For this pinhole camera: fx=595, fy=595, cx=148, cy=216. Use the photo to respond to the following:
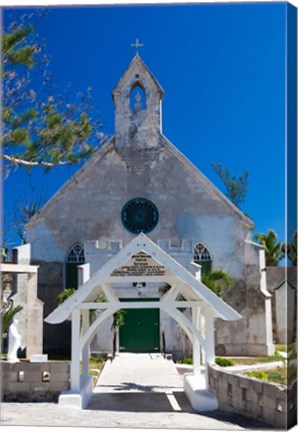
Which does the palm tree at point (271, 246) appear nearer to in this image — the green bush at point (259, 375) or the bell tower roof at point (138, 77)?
the bell tower roof at point (138, 77)

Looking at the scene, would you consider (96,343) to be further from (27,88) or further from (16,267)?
(27,88)

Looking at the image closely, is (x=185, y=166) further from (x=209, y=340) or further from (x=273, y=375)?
(x=273, y=375)

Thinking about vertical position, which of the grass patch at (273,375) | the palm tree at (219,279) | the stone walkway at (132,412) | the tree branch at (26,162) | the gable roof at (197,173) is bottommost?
the stone walkway at (132,412)

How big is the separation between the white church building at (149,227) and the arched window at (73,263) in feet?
0.11

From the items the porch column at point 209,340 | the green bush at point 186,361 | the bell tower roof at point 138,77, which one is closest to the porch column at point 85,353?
the porch column at point 209,340

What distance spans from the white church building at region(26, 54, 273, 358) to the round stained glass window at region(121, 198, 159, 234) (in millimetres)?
35

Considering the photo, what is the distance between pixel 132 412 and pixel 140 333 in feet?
28.7

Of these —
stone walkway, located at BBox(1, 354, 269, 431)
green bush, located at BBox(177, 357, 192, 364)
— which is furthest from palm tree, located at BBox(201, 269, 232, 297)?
stone walkway, located at BBox(1, 354, 269, 431)

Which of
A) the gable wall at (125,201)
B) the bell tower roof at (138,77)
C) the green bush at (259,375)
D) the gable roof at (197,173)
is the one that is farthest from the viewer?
the gable roof at (197,173)

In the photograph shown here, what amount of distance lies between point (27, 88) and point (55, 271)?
9680mm

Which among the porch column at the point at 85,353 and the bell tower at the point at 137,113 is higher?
the bell tower at the point at 137,113

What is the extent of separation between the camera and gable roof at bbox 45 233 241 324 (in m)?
11.4

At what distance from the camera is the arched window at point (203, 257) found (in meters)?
21.0

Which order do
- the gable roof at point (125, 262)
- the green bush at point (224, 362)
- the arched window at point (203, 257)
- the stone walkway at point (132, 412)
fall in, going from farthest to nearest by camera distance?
1. the arched window at point (203, 257)
2. the green bush at point (224, 362)
3. the gable roof at point (125, 262)
4. the stone walkway at point (132, 412)
